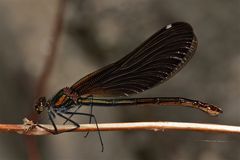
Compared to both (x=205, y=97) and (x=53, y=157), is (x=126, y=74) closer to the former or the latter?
(x=205, y=97)

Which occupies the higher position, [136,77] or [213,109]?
[136,77]

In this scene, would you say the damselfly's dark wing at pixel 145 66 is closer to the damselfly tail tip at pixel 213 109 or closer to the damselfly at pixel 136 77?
the damselfly at pixel 136 77

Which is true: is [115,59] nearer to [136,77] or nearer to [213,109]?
[136,77]

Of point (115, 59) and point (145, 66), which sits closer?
point (145, 66)

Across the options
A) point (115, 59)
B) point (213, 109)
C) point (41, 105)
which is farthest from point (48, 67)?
point (213, 109)

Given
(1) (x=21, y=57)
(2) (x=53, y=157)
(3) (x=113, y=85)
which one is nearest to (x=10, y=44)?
(1) (x=21, y=57)

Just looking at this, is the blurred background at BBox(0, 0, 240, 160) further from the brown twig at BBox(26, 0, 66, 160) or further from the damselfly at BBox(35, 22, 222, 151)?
the damselfly at BBox(35, 22, 222, 151)

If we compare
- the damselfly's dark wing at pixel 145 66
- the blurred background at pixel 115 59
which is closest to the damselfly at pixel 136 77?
the damselfly's dark wing at pixel 145 66
